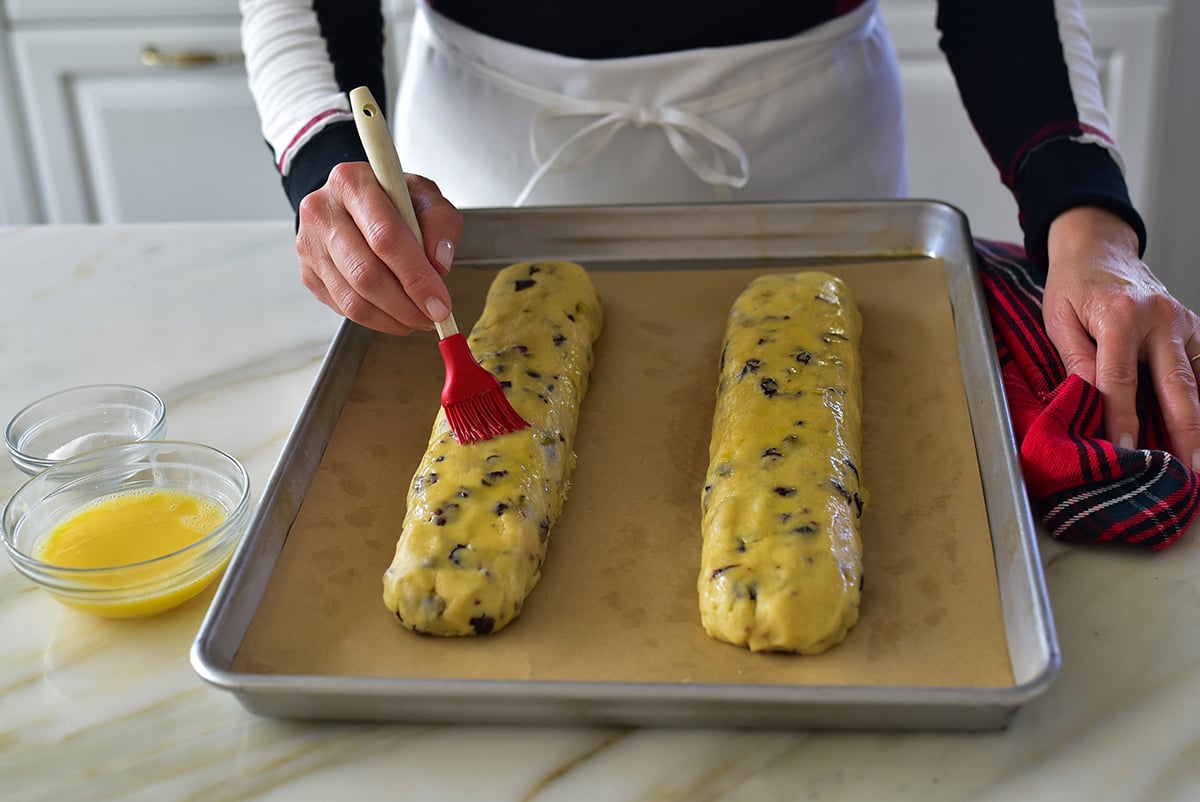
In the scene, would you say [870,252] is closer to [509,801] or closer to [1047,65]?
[1047,65]

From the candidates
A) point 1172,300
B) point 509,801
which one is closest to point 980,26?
point 1172,300

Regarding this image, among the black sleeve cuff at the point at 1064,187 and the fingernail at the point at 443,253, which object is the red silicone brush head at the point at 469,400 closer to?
the fingernail at the point at 443,253

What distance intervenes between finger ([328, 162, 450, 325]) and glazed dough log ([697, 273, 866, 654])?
31 centimetres

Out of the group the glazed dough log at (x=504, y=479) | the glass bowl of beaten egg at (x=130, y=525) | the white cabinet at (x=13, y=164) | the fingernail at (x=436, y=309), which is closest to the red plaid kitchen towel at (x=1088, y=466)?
the glazed dough log at (x=504, y=479)

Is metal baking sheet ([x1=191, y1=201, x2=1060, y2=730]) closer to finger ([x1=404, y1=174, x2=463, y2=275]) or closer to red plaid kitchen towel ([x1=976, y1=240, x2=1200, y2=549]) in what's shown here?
red plaid kitchen towel ([x1=976, y1=240, x2=1200, y2=549])

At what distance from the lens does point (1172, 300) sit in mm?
1140

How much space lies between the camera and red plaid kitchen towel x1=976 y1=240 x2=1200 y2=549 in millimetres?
964

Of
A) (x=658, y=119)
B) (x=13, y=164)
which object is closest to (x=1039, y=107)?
(x=658, y=119)

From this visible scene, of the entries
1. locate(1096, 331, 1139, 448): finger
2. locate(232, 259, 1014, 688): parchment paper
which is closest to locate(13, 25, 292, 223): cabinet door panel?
locate(232, 259, 1014, 688): parchment paper

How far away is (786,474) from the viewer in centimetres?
100

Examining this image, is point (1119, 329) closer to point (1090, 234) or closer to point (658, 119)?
point (1090, 234)

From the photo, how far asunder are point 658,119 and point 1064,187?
53 centimetres

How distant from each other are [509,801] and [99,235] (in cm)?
116

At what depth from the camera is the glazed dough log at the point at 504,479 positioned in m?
0.91
